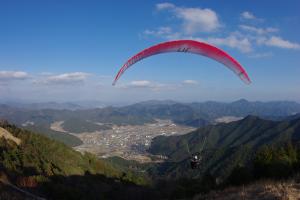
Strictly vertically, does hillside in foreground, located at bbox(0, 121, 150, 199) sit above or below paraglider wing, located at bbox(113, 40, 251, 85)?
below

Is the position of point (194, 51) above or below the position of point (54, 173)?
above

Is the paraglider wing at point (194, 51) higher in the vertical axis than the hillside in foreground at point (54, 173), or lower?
higher

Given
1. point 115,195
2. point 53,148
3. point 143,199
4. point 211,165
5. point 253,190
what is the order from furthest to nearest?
point 211,165 < point 53,148 < point 115,195 < point 143,199 < point 253,190

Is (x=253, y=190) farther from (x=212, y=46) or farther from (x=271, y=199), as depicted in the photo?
(x=212, y=46)

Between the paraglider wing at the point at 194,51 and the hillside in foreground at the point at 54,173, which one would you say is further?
the hillside in foreground at the point at 54,173

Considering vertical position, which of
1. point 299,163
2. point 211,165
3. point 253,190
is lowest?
point 211,165

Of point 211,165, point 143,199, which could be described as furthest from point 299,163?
point 211,165

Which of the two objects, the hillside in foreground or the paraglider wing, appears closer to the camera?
the paraglider wing

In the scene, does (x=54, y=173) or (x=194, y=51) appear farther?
(x=54, y=173)
